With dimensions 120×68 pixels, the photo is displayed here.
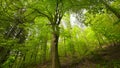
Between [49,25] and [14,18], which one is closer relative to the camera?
[14,18]

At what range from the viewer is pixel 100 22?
58.9 ft

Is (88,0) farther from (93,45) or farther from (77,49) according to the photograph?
(93,45)

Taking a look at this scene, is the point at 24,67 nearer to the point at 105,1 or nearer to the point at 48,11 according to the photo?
the point at 48,11

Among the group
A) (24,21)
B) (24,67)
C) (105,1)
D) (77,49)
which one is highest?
(105,1)

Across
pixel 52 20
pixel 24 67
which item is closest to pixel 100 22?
pixel 52 20

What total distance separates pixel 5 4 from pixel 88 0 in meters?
5.14

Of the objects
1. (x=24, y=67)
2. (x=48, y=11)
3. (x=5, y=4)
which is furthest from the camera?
(x=24, y=67)

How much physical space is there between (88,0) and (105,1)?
1.14 meters

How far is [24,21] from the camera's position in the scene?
10914 millimetres

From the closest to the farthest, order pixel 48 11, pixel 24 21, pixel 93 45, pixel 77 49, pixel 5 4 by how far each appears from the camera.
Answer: pixel 5 4 < pixel 24 21 < pixel 48 11 < pixel 77 49 < pixel 93 45

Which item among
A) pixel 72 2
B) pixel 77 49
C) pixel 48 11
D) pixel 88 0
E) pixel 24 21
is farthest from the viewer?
pixel 77 49

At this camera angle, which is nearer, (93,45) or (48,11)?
(48,11)

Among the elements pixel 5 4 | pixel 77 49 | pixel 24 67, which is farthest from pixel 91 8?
pixel 77 49

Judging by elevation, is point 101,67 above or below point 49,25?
below
